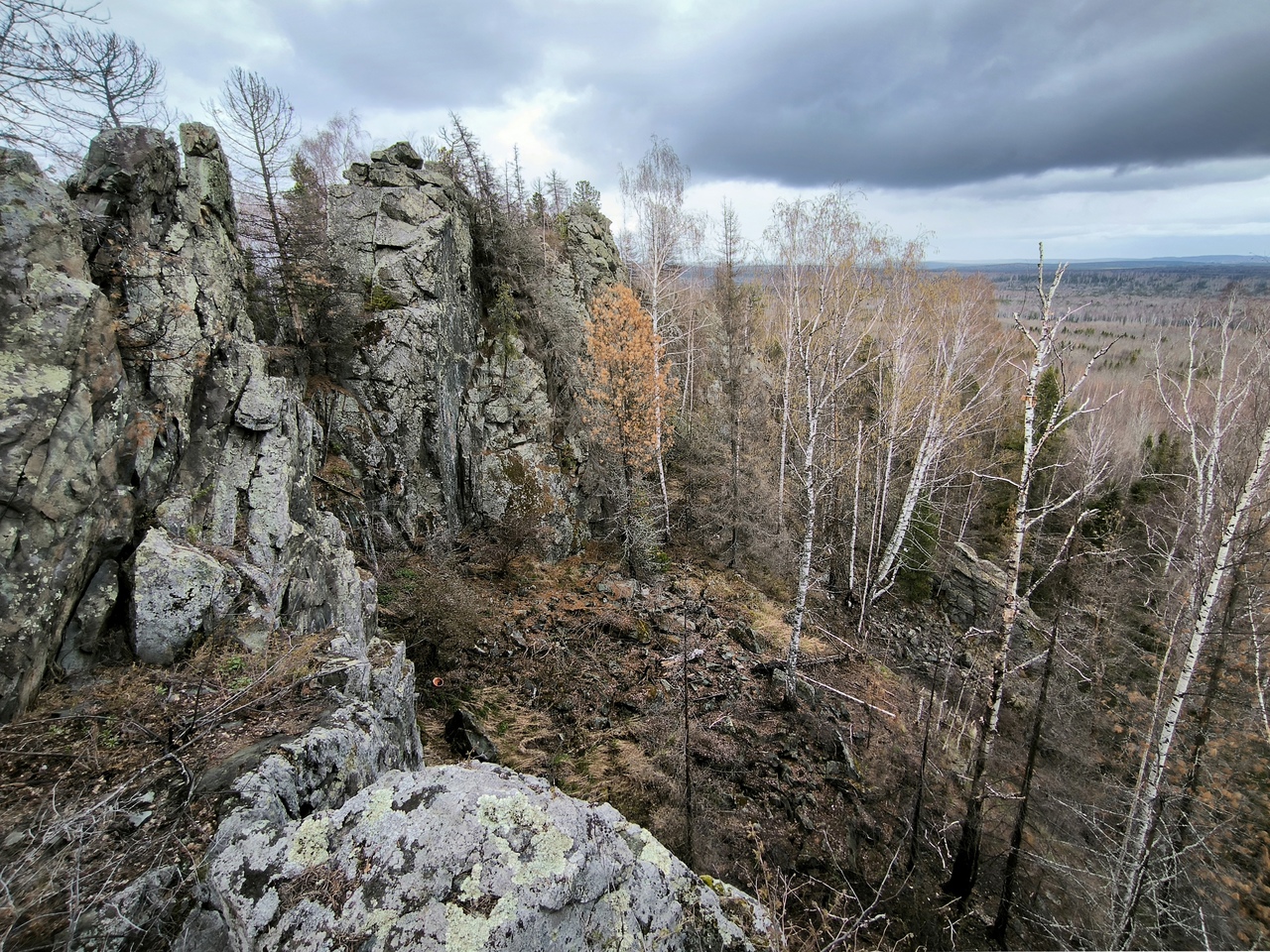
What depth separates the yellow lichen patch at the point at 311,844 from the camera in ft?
8.99

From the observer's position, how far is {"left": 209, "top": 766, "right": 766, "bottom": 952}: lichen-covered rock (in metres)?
2.45

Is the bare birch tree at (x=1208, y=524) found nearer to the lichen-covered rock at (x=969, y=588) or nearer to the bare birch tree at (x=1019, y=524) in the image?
the bare birch tree at (x=1019, y=524)

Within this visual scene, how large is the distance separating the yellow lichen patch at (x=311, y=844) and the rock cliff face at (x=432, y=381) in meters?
12.0

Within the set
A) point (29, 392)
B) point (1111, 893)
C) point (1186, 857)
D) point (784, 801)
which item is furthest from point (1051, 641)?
point (29, 392)

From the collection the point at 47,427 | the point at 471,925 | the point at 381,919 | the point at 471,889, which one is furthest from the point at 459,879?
the point at 47,427

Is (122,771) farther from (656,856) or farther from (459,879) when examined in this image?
(656,856)

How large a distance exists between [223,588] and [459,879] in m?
5.09

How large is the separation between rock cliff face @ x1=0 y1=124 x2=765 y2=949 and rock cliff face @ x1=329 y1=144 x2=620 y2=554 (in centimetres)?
533

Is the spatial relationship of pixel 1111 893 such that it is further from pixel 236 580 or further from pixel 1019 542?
pixel 236 580

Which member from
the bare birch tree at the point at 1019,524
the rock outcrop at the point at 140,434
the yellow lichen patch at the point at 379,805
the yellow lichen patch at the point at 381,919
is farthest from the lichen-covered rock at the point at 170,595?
the bare birch tree at the point at 1019,524

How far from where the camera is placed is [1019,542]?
8.05 metres

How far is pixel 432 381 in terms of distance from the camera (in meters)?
14.6

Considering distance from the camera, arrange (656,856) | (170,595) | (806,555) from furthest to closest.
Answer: (806,555) → (170,595) → (656,856)

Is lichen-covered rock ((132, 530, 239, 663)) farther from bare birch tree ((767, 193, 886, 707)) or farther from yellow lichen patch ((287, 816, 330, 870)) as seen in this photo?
bare birch tree ((767, 193, 886, 707))
